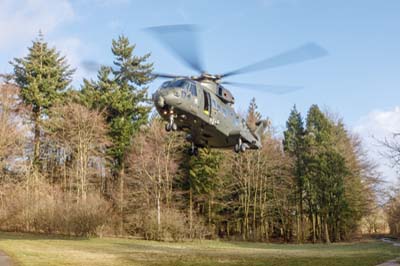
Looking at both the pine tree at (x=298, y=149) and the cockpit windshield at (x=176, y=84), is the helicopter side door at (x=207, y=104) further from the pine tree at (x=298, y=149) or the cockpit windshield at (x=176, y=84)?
the pine tree at (x=298, y=149)

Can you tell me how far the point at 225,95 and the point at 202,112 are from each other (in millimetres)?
1812

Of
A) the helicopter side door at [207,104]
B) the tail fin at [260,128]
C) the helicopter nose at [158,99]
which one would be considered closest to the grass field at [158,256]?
the helicopter side door at [207,104]

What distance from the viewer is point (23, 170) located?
30.4 metres

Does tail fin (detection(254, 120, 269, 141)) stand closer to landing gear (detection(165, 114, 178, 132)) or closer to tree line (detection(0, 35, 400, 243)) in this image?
landing gear (detection(165, 114, 178, 132))

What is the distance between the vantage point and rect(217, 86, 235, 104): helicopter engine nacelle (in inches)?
487

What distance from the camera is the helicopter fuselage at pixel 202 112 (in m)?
10.5

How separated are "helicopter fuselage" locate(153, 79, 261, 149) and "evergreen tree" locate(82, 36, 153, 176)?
23.2m

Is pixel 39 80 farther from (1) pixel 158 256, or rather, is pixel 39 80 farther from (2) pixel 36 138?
(1) pixel 158 256

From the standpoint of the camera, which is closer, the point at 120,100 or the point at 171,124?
the point at 171,124

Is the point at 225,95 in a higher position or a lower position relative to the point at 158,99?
higher

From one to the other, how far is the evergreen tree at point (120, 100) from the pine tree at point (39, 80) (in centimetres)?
243

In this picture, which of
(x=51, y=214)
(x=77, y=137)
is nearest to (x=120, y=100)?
(x=77, y=137)

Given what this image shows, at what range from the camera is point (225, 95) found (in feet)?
41.2

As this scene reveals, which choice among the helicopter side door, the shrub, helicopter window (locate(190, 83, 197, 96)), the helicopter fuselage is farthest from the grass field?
the shrub
